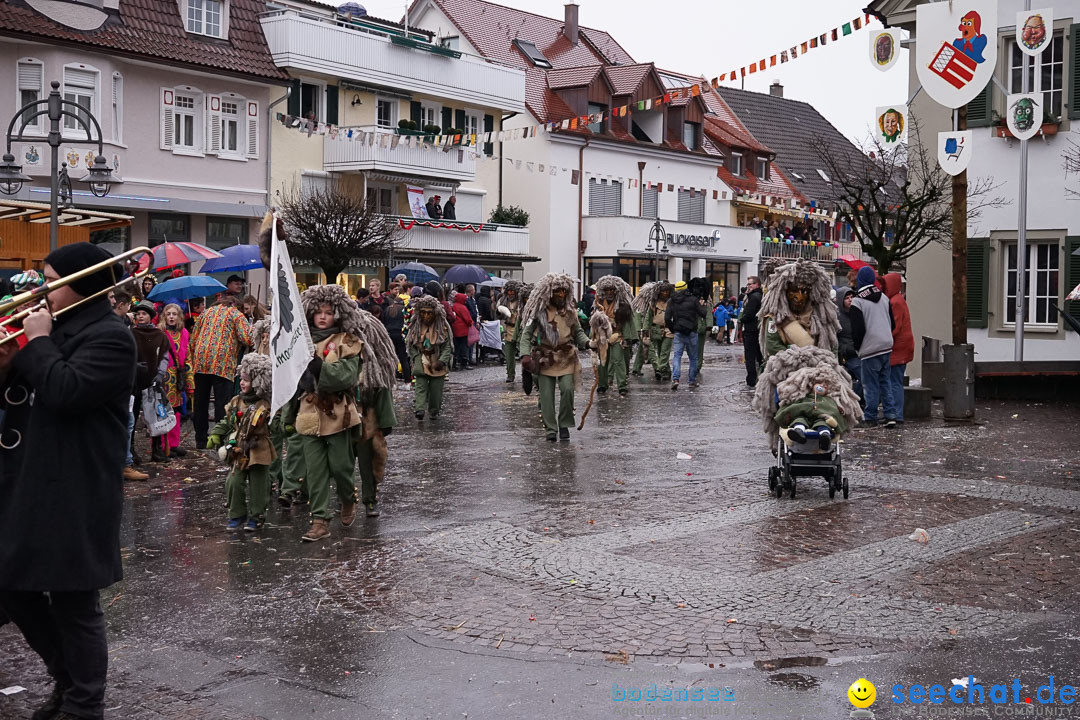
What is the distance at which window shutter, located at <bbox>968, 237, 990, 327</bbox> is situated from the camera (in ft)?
71.5

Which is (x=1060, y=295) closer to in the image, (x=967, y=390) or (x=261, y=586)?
(x=967, y=390)

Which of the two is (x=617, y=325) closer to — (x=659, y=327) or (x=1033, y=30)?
(x=659, y=327)

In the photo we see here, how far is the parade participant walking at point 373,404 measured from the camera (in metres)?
9.00

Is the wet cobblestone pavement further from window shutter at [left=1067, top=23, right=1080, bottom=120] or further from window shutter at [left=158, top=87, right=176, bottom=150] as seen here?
window shutter at [left=158, top=87, right=176, bottom=150]

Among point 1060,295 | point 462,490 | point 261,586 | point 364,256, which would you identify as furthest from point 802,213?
point 261,586

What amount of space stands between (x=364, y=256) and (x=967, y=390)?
1958 cm

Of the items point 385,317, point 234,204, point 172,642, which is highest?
point 234,204

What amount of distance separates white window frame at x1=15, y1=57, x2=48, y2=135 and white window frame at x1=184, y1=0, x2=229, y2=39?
491cm

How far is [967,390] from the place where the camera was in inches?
612

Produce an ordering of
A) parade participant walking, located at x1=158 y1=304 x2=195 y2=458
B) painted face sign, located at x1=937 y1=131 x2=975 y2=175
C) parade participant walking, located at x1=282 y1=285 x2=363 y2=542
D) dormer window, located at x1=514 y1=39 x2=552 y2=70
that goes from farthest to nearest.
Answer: dormer window, located at x1=514 y1=39 x2=552 y2=70 → painted face sign, located at x1=937 y1=131 x2=975 y2=175 → parade participant walking, located at x1=158 y1=304 x2=195 y2=458 → parade participant walking, located at x1=282 y1=285 x2=363 y2=542

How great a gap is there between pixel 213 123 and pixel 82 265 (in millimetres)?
29807

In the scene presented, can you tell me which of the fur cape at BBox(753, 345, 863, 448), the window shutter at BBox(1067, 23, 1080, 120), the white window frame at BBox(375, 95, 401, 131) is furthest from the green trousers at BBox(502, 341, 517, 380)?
the white window frame at BBox(375, 95, 401, 131)

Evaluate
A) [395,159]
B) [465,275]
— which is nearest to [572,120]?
[465,275]

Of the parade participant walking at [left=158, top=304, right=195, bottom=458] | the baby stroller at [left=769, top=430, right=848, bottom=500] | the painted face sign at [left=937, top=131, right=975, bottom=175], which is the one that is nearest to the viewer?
the baby stroller at [left=769, top=430, right=848, bottom=500]
